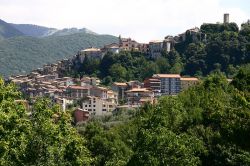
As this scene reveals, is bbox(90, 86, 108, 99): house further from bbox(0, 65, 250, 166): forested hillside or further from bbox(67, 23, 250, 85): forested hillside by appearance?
bbox(0, 65, 250, 166): forested hillside

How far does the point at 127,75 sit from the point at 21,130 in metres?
92.4

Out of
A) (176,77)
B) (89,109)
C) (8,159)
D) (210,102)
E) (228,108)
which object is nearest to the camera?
(8,159)

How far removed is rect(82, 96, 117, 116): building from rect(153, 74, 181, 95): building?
14.7 m

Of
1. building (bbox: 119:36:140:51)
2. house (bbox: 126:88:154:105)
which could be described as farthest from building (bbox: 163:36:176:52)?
house (bbox: 126:88:154:105)

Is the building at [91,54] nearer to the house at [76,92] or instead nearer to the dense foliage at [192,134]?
the house at [76,92]

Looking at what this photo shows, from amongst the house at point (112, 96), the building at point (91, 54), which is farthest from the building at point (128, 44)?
the house at point (112, 96)

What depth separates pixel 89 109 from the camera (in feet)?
287

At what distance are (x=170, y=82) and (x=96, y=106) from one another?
59.0ft

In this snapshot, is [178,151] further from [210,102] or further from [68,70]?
[68,70]

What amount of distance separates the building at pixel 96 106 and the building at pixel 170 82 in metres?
14.7

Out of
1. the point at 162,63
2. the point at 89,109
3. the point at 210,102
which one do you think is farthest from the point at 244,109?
the point at 162,63

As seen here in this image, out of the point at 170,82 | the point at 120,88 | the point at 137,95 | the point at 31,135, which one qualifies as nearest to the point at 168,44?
the point at 170,82

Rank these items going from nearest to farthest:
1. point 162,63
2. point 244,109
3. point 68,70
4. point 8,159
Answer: point 8,159, point 244,109, point 162,63, point 68,70

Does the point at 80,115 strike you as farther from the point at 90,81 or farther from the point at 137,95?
the point at 90,81
